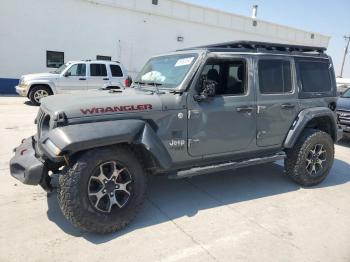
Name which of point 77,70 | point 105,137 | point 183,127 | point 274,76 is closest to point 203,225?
point 183,127

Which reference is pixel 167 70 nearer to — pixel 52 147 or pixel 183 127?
pixel 183 127

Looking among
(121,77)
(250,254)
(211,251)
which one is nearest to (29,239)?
(211,251)

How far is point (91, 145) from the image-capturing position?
321cm

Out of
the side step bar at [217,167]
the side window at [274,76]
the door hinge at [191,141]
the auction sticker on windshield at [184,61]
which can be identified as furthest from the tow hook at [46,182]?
the side window at [274,76]

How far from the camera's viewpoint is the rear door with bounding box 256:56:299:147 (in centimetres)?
454

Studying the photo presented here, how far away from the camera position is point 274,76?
470 cm

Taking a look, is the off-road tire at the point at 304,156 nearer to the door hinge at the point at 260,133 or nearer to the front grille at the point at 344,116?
the door hinge at the point at 260,133

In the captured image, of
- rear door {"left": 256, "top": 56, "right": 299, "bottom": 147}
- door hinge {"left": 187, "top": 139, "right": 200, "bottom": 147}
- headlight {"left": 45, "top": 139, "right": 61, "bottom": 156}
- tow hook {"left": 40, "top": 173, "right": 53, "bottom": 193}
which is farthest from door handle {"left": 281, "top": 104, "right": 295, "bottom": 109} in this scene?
tow hook {"left": 40, "top": 173, "right": 53, "bottom": 193}

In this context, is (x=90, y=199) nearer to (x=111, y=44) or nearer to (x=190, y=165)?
(x=190, y=165)

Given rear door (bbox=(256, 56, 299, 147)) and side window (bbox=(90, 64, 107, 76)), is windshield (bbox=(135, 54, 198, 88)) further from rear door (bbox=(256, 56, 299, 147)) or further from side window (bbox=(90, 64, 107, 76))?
side window (bbox=(90, 64, 107, 76))

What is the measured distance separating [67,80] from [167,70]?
8913 millimetres

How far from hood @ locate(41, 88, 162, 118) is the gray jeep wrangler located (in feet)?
0.04

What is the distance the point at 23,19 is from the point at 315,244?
16.7 metres

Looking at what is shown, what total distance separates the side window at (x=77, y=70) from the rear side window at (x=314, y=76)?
9.31 m
